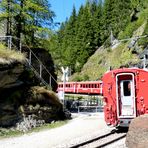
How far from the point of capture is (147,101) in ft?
60.9

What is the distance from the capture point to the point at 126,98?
1945cm

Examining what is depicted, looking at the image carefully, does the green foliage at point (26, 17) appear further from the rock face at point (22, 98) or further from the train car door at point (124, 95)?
the train car door at point (124, 95)

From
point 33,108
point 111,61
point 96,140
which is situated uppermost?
point 111,61

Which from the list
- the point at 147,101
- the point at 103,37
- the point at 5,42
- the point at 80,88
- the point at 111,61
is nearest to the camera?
the point at 147,101

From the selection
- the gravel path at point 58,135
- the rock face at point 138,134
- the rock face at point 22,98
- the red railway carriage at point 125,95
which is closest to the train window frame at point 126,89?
the red railway carriage at point 125,95

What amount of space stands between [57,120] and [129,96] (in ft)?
18.8

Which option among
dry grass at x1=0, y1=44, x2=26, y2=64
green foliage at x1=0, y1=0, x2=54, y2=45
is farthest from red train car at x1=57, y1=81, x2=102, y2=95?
dry grass at x1=0, y1=44, x2=26, y2=64

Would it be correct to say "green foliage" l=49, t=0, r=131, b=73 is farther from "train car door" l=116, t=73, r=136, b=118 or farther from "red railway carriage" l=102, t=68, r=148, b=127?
"train car door" l=116, t=73, r=136, b=118

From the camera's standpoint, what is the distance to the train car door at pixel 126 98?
63.2 ft

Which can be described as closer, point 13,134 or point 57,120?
point 13,134

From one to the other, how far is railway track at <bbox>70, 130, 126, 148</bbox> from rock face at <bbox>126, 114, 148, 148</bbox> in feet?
7.73

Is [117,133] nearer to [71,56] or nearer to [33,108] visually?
[33,108]

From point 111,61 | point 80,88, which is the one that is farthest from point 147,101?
point 111,61

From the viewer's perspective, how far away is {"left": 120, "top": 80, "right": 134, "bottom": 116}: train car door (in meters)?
19.2
